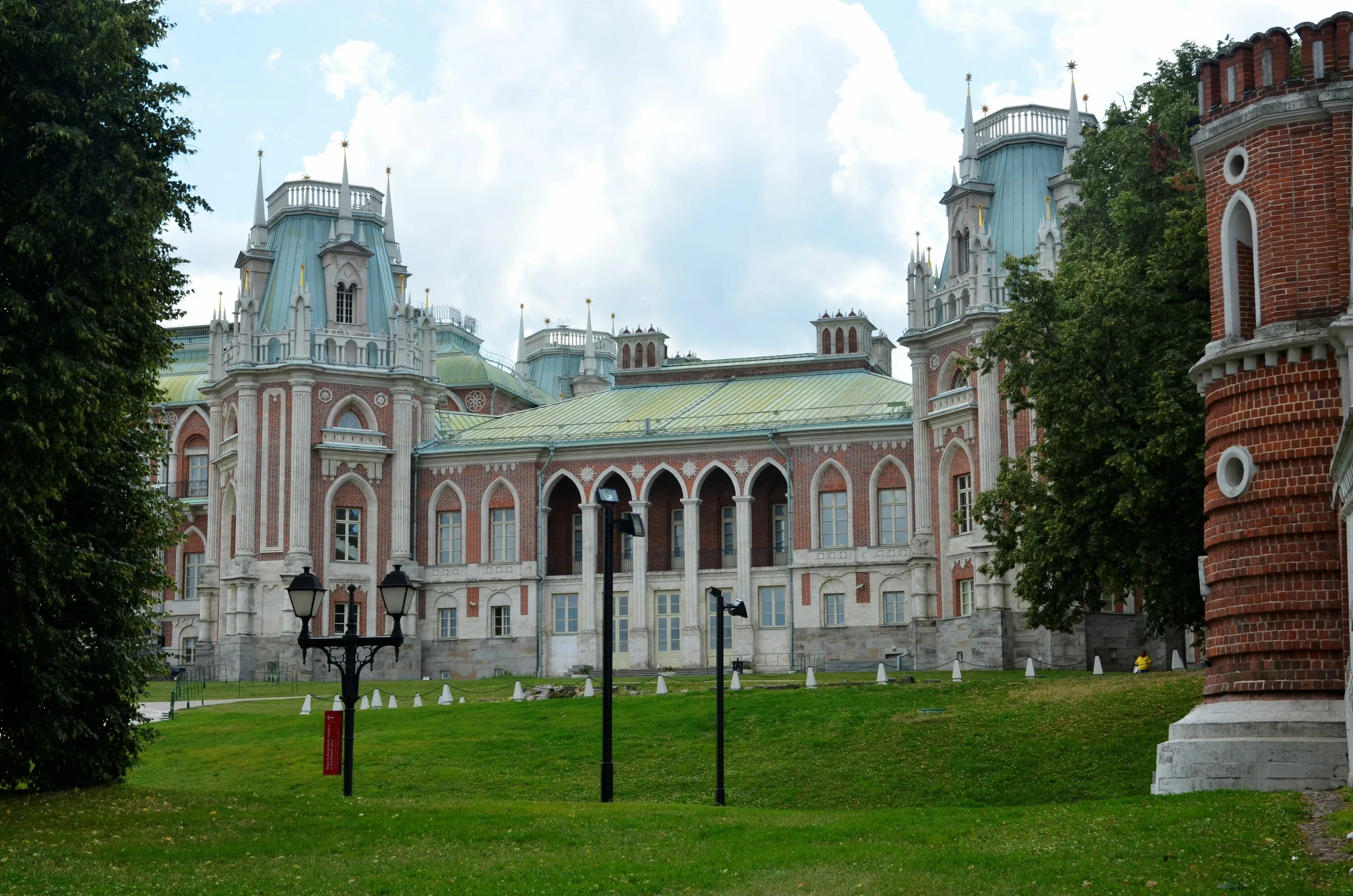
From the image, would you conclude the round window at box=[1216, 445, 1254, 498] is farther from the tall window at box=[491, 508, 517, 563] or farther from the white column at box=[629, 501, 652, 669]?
the tall window at box=[491, 508, 517, 563]

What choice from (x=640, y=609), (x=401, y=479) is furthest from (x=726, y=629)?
(x=401, y=479)

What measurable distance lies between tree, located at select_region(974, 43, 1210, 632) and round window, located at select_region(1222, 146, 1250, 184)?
29.0 feet

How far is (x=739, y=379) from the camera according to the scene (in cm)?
7150

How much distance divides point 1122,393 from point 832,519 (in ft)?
98.5

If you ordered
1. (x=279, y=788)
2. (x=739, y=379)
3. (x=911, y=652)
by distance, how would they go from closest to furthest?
(x=279, y=788), (x=911, y=652), (x=739, y=379)

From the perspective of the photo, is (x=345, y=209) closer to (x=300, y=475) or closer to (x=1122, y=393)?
(x=300, y=475)

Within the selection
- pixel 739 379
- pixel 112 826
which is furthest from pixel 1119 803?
pixel 739 379

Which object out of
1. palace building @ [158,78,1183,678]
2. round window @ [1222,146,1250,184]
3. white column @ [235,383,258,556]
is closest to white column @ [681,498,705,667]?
palace building @ [158,78,1183,678]

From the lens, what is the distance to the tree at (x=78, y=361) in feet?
66.5

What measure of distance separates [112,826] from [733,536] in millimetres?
47307

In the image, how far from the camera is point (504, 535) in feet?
217

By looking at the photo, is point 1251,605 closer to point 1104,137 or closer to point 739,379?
point 1104,137

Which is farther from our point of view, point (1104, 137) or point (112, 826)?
point (1104, 137)

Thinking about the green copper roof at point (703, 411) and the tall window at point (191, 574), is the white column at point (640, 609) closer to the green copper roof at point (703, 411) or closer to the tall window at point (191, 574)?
the green copper roof at point (703, 411)
